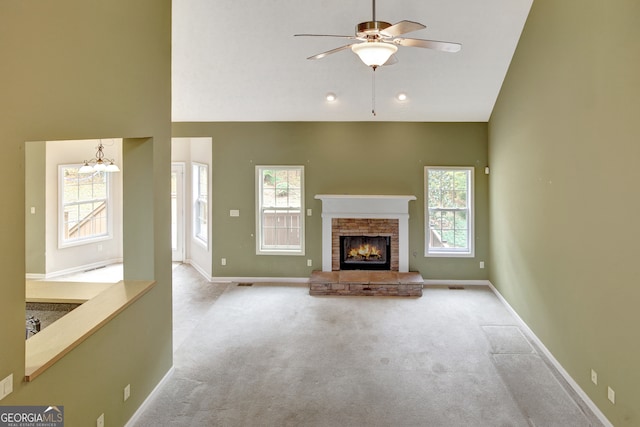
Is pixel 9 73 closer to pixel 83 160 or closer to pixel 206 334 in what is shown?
pixel 206 334

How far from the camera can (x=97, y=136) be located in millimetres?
2943

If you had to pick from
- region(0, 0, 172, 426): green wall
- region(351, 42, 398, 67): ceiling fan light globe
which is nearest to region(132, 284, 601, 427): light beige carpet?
region(0, 0, 172, 426): green wall

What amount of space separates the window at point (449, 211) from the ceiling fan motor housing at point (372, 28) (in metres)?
4.76

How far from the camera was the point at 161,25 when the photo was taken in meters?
3.97

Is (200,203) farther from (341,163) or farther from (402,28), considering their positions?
(402,28)

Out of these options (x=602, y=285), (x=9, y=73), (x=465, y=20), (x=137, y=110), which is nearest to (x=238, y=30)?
(x=137, y=110)

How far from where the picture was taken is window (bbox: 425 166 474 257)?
25.2 feet

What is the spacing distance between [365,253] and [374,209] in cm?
Answer: 83

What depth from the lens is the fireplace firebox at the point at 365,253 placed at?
7.83 m

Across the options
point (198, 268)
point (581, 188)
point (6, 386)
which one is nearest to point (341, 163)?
point (198, 268)

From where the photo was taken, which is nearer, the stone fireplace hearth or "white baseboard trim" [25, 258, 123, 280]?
the stone fireplace hearth

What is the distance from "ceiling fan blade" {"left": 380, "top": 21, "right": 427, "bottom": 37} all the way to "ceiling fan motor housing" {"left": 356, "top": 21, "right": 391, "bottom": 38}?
1.8 inches

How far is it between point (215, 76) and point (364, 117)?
2545 millimetres

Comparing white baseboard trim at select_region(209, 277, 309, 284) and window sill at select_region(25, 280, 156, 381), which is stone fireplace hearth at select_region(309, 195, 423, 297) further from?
window sill at select_region(25, 280, 156, 381)
